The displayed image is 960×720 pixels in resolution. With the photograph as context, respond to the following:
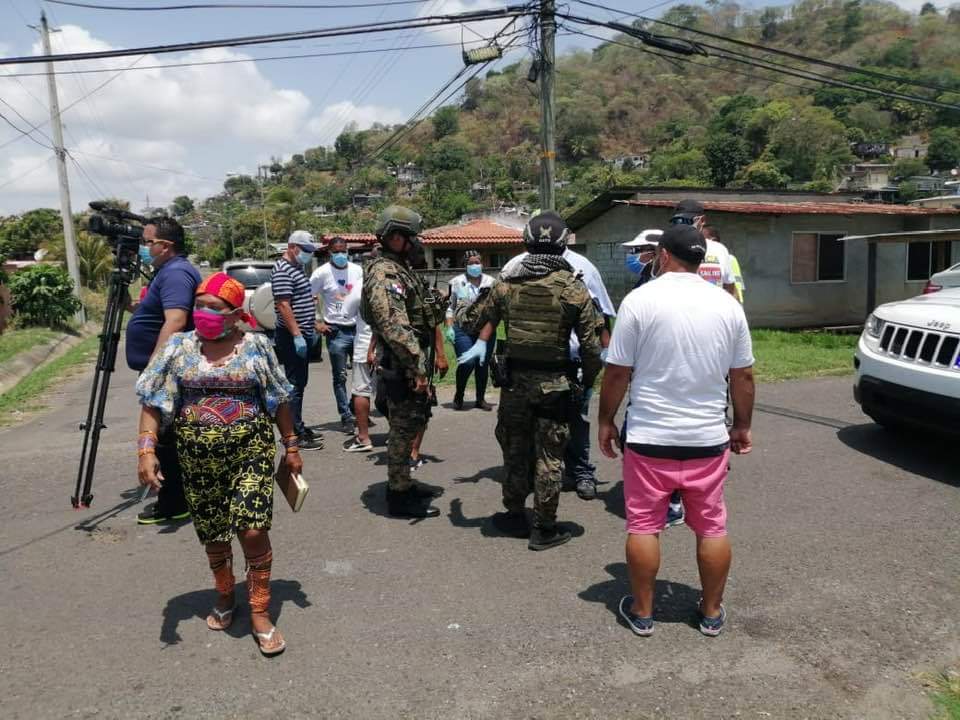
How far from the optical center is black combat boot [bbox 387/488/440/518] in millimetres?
4535

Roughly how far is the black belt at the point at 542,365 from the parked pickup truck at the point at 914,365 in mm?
2949

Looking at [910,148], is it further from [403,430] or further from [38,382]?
[403,430]

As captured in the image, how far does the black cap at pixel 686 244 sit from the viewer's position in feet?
9.74

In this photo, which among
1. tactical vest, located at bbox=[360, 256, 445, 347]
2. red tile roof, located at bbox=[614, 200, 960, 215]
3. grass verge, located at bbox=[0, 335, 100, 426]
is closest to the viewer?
tactical vest, located at bbox=[360, 256, 445, 347]

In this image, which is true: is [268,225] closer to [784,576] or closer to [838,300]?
[838,300]

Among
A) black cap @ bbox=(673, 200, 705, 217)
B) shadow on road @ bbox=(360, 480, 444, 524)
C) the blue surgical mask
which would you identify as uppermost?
black cap @ bbox=(673, 200, 705, 217)

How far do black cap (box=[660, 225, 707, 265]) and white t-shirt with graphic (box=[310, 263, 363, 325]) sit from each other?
154 inches

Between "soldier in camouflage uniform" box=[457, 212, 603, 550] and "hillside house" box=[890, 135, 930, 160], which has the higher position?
"hillside house" box=[890, 135, 930, 160]

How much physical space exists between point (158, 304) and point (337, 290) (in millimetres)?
2282

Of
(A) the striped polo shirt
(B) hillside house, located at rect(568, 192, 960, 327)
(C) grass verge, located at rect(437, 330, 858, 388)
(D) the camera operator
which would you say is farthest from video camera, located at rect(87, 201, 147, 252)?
(B) hillside house, located at rect(568, 192, 960, 327)

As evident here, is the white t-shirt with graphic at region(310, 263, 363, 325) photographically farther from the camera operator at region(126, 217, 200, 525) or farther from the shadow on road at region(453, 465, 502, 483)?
the camera operator at region(126, 217, 200, 525)

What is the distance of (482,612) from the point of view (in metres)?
3.34

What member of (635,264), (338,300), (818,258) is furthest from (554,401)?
(818,258)

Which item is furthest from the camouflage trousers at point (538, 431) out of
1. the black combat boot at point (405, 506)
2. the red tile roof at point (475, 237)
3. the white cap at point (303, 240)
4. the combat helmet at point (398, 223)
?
the red tile roof at point (475, 237)
